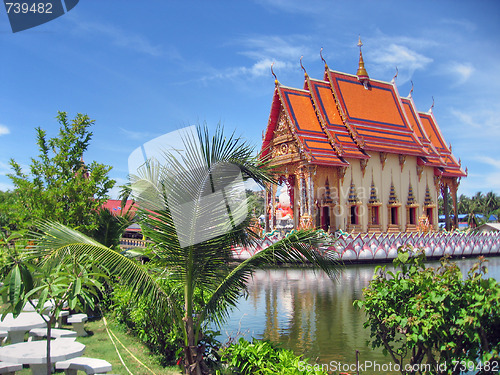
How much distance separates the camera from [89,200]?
366 inches

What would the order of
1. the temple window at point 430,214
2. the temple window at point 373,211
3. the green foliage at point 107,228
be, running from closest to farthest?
the green foliage at point 107,228, the temple window at point 373,211, the temple window at point 430,214

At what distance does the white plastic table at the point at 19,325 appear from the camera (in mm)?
6062

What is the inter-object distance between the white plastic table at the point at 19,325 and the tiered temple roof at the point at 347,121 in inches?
672

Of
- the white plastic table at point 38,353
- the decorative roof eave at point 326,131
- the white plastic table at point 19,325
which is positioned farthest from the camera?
the decorative roof eave at point 326,131

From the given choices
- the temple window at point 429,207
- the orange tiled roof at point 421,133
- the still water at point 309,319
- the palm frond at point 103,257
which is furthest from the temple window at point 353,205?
the palm frond at point 103,257

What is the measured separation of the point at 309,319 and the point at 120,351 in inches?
148

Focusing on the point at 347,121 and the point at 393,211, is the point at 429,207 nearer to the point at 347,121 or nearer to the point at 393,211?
the point at 393,211

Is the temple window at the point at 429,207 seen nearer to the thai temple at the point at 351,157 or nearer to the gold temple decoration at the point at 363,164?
the thai temple at the point at 351,157

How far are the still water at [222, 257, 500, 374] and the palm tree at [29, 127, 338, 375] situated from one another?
77 cm

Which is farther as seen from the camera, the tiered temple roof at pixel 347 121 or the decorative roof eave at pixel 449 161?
the decorative roof eave at pixel 449 161

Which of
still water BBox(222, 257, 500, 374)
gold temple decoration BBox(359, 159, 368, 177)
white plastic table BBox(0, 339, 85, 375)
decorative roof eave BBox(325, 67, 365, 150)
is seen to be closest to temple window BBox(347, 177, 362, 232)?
gold temple decoration BBox(359, 159, 368, 177)

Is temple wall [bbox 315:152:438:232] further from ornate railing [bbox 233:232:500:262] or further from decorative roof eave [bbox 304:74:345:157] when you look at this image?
ornate railing [bbox 233:232:500:262]

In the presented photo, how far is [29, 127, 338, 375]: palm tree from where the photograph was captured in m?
4.80

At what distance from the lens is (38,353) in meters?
4.74
